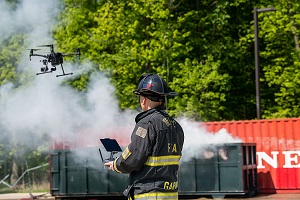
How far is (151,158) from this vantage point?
5.89 metres

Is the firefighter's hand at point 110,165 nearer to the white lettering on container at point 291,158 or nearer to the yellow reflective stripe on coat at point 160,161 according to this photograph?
the yellow reflective stripe on coat at point 160,161

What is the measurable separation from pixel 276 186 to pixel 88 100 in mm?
7357

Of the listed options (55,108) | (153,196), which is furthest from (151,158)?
(55,108)

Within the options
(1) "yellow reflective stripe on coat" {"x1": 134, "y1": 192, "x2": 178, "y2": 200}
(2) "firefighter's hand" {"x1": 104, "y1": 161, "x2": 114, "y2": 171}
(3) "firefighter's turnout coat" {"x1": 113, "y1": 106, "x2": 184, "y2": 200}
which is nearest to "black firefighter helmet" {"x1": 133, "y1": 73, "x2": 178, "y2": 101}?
(3) "firefighter's turnout coat" {"x1": 113, "y1": 106, "x2": 184, "y2": 200}

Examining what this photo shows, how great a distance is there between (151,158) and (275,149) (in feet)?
54.2

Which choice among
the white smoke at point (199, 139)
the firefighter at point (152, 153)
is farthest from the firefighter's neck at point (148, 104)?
the white smoke at point (199, 139)

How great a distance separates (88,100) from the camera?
2356 centimetres

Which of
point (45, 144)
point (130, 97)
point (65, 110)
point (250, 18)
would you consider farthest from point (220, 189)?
point (250, 18)

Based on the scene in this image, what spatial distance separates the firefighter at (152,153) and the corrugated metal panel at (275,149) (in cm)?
1599

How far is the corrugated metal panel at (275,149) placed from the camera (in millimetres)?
21531

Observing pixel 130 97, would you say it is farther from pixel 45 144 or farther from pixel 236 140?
pixel 236 140

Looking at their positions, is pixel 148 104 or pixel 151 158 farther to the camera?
pixel 148 104

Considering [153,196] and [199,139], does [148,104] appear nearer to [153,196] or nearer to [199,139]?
[153,196]

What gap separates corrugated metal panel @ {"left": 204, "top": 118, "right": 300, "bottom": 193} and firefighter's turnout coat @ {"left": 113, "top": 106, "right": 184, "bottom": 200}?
16040mm
